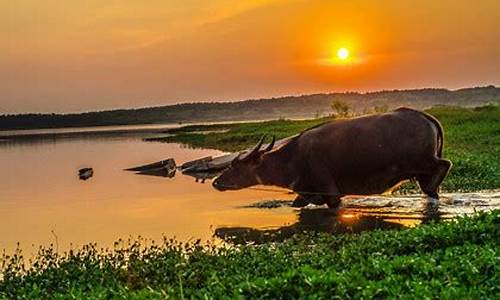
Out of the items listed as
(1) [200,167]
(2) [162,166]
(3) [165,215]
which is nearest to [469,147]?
(1) [200,167]

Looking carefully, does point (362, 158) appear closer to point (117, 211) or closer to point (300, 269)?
point (117, 211)

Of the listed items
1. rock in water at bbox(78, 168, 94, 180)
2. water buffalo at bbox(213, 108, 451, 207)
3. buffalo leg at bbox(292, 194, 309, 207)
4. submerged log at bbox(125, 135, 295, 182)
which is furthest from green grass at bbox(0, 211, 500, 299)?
rock in water at bbox(78, 168, 94, 180)

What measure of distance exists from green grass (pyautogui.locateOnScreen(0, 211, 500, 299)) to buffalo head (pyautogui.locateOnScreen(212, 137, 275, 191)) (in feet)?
14.2

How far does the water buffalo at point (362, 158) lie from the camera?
15078 millimetres

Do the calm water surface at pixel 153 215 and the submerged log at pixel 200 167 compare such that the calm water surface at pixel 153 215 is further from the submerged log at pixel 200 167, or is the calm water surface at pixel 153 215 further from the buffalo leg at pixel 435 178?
the submerged log at pixel 200 167

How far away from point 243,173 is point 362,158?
9.13 ft

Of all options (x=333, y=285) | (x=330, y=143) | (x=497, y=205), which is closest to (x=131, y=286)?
(x=333, y=285)

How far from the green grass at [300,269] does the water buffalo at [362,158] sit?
3465 millimetres

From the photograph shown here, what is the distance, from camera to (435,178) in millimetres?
15375

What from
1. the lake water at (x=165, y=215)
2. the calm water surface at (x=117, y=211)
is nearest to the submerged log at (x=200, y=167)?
the calm water surface at (x=117, y=211)

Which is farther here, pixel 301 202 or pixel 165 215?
pixel 165 215

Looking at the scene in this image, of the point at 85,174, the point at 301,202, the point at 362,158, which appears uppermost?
the point at 362,158

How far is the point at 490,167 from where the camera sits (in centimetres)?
2016

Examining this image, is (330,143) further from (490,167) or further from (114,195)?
(114,195)
